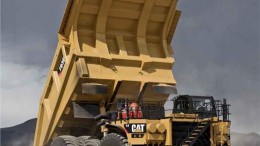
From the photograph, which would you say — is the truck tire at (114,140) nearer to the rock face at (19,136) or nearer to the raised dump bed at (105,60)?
the raised dump bed at (105,60)

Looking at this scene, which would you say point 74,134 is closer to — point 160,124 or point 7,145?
point 160,124

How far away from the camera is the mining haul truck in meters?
10.7

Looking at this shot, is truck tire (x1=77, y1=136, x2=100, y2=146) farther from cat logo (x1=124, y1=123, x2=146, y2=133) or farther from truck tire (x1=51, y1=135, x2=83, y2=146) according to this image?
cat logo (x1=124, y1=123, x2=146, y2=133)

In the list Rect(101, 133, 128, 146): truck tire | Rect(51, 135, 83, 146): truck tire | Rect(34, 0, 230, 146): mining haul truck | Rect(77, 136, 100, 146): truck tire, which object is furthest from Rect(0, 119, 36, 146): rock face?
Rect(101, 133, 128, 146): truck tire

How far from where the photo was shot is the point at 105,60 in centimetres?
1127

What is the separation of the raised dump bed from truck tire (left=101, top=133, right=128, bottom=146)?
1.52 m

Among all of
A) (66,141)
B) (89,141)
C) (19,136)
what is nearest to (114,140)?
(89,141)

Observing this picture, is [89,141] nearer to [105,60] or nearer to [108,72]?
[108,72]

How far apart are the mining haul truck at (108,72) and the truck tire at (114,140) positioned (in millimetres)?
372

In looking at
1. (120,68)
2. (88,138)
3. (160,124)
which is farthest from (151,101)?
(160,124)

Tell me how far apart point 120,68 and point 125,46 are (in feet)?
1.86

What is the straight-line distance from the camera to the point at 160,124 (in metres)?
9.36

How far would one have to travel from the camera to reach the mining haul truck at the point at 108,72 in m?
10.7

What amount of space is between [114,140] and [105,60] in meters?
2.32
